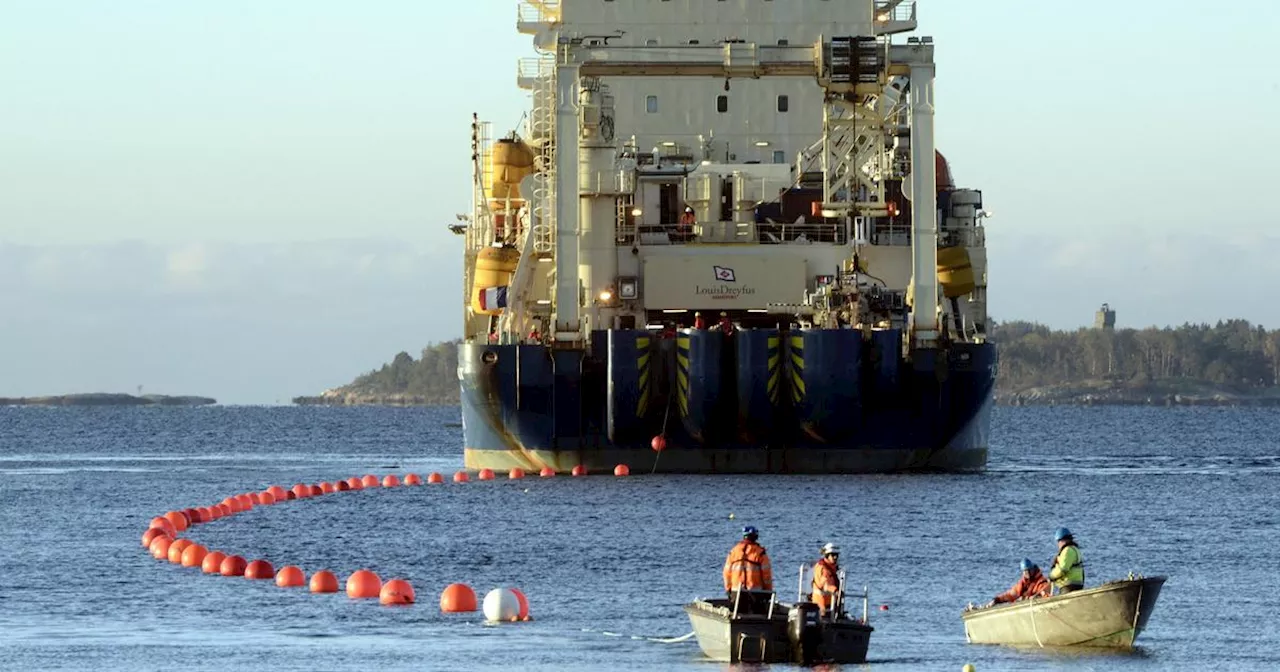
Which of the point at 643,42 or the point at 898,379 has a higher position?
the point at 643,42

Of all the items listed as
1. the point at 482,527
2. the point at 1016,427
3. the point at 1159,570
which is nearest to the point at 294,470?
the point at 482,527

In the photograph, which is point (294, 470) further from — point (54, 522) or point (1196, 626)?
point (1196, 626)

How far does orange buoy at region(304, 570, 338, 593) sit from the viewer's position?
140 feet

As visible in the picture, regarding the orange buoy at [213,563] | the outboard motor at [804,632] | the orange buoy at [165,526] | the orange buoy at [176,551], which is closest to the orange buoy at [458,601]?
the orange buoy at [213,563]

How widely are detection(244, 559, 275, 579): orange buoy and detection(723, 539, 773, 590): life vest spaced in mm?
14562

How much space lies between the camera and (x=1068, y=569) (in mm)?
33719

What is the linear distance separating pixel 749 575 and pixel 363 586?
36.4 ft

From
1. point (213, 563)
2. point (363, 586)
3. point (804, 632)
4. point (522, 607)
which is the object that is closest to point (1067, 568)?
point (804, 632)

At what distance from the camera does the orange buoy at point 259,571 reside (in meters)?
44.8

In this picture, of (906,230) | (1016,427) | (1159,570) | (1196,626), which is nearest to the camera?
(1196,626)

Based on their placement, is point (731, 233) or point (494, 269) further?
point (494, 269)

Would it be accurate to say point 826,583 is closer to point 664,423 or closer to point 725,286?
point 664,423

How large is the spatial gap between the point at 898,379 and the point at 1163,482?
596 inches

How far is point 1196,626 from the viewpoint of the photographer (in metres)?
37.3
